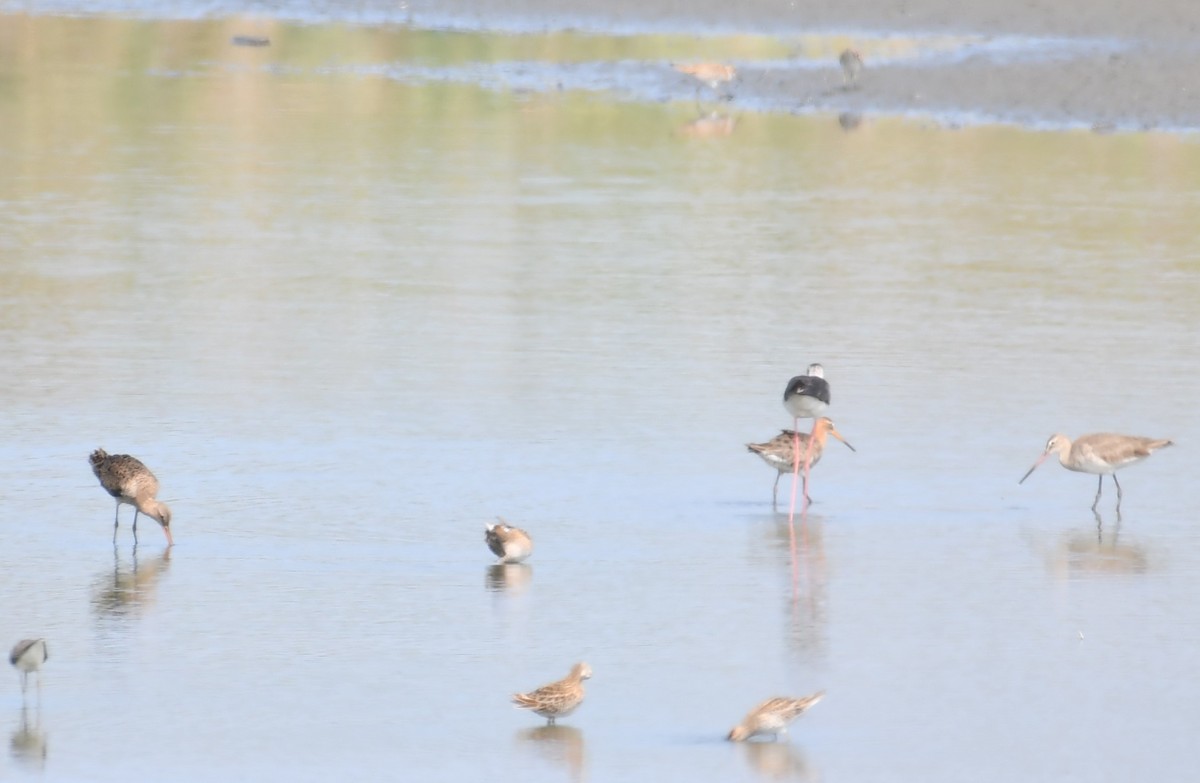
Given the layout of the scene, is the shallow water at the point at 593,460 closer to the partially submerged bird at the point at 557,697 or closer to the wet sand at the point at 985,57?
the partially submerged bird at the point at 557,697

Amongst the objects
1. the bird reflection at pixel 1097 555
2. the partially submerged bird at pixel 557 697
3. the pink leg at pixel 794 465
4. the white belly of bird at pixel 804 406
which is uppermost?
the white belly of bird at pixel 804 406

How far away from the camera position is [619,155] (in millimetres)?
23859

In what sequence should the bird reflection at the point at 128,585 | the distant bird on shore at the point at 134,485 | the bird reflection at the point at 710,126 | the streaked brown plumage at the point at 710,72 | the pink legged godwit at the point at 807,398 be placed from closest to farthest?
the bird reflection at the point at 128,585 → the distant bird on shore at the point at 134,485 → the pink legged godwit at the point at 807,398 → the bird reflection at the point at 710,126 → the streaked brown plumage at the point at 710,72

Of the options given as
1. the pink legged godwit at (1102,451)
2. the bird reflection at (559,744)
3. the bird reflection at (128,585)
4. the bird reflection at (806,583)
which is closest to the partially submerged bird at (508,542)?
the bird reflection at (806,583)

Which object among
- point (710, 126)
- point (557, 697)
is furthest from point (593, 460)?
point (710, 126)

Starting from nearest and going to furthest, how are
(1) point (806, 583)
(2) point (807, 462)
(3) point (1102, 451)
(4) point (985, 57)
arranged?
(1) point (806, 583) < (3) point (1102, 451) < (2) point (807, 462) < (4) point (985, 57)

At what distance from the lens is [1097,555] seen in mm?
10047

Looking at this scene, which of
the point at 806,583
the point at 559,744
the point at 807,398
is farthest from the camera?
the point at 807,398

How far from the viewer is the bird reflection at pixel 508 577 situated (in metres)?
9.47

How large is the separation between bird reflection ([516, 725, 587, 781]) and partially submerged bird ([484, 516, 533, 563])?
6.29ft

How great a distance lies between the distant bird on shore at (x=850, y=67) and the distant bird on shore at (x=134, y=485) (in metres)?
18.2

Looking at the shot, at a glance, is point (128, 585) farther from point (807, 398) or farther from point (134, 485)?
point (807, 398)

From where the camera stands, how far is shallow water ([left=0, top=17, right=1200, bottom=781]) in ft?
25.8

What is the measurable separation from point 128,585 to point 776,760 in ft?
10.7
